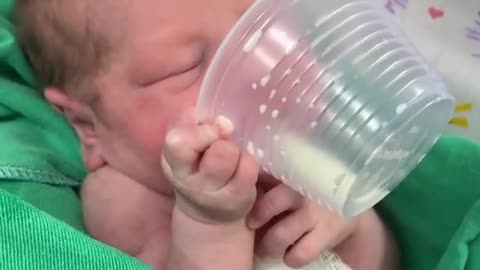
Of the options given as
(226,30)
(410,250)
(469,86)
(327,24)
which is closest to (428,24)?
(469,86)

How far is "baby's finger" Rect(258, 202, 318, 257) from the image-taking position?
89 cm

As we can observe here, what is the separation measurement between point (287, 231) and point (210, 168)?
18 centimetres

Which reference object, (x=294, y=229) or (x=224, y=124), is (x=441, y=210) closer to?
(x=294, y=229)

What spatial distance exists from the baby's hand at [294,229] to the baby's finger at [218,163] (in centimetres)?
11

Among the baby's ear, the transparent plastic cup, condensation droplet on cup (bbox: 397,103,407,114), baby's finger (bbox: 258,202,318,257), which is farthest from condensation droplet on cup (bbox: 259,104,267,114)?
the baby's ear

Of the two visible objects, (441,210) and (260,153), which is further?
(441,210)

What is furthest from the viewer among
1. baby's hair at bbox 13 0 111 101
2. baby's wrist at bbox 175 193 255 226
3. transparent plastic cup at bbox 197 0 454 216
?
baby's hair at bbox 13 0 111 101

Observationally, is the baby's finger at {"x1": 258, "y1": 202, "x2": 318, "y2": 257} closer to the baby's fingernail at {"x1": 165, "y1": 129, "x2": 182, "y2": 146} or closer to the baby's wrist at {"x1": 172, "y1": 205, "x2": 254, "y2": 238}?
the baby's wrist at {"x1": 172, "y1": 205, "x2": 254, "y2": 238}

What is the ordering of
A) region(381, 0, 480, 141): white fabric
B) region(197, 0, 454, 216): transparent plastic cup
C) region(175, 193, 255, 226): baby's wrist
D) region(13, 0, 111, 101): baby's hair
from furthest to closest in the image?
region(381, 0, 480, 141): white fabric → region(13, 0, 111, 101): baby's hair → region(175, 193, 255, 226): baby's wrist → region(197, 0, 454, 216): transparent plastic cup

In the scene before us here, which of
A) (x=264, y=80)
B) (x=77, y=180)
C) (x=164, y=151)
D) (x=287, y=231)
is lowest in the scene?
(x=77, y=180)

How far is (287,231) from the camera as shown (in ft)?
2.92

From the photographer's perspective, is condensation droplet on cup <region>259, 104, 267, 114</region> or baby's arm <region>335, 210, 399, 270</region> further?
baby's arm <region>335, 210, 399, 270</region>

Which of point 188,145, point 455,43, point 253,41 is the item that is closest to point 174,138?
point 188,145

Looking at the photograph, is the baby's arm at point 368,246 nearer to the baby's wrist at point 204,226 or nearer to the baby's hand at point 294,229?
the baby's hand at point 294,229
